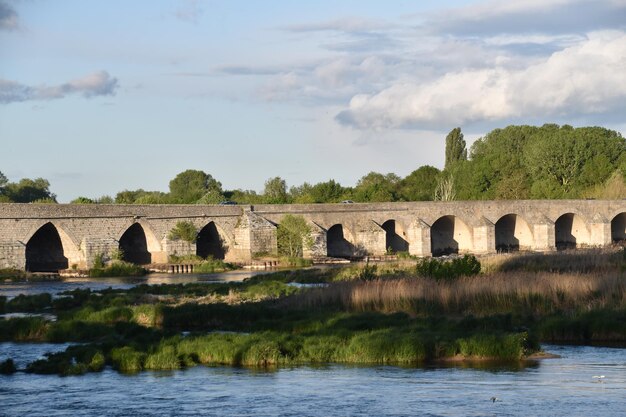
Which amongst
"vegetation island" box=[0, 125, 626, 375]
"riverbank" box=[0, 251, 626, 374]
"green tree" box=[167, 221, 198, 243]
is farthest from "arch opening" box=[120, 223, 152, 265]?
"riverbank" box=[0, 251, 626, 374]

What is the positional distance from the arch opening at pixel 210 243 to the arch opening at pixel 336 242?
8.76 metres

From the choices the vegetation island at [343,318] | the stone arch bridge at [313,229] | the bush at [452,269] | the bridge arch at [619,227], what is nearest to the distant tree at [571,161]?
the bridge arch at [619,227]

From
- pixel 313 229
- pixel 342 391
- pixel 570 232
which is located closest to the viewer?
pixel 342 391

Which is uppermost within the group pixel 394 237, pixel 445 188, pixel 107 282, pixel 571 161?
pixel 571 161

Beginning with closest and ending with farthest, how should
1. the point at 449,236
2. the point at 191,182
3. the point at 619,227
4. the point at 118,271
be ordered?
the point at 118,271, the point at 449,236, the point at 619,227, the point at 191,182

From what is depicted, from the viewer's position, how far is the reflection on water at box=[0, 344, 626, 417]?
738 inches

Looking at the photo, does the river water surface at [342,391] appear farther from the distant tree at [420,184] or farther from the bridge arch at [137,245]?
the distant tree at [420,184]

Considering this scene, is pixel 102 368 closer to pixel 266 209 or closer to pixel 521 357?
pixel 521 357

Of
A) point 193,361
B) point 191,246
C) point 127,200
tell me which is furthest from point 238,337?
point 127,200

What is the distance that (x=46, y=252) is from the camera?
2341 inches

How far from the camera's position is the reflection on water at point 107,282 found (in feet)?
143

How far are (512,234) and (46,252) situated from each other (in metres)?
34.8

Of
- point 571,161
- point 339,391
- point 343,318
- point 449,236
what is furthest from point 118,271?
point 571,161

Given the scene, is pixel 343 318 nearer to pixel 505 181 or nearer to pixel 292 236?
pixel 292 236
